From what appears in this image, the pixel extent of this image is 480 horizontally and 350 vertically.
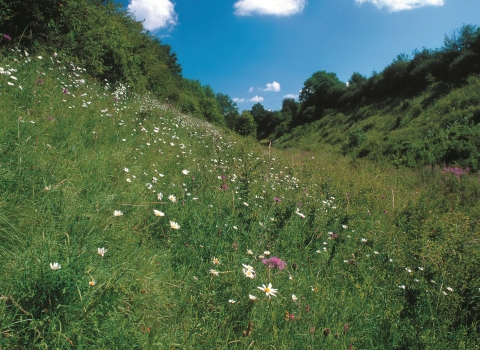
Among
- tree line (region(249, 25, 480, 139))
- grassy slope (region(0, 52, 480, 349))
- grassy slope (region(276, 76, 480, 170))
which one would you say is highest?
tree line (region(249, 25, 480, 139))

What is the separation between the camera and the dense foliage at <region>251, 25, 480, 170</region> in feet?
35.2

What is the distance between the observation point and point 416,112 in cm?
1606

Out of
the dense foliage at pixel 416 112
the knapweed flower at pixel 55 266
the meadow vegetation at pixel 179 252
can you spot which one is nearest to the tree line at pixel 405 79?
the dense foliage at pixel 416 112

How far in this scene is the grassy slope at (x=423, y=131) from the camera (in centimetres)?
1017

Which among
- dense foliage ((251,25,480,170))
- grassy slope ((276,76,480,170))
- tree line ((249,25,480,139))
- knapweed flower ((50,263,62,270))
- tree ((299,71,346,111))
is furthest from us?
tree ((299,71,346,111))

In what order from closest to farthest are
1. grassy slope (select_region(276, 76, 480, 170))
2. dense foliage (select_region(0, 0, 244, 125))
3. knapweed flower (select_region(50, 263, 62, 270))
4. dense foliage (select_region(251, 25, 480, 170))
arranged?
1. knapweed flower (select_region(50, 263, 62, 270))
2. dense foliage (select_region(0, 0, 244, 125))
3. grassy slope (select_region(276, 76, 480, 170))
4. dense foliage (select_region(251, 25, 480, 170))

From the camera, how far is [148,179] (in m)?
3.28

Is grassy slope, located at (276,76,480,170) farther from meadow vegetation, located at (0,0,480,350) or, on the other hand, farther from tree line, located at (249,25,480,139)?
meadow vegetation, located at (0,0,480,350)

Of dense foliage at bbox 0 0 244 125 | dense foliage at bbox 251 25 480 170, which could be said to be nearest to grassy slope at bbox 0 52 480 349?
dense foliage at bbox 0 0 244 125

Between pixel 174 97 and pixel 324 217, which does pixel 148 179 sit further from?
pixel 174 97

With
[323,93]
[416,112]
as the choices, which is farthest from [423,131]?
[323,93]

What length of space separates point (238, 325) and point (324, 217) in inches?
96.9

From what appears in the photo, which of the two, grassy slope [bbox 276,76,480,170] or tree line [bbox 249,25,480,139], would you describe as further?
tree line [bbox 249,25,480,139]

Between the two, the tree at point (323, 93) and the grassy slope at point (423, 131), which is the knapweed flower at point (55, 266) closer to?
the grassy slope at point (423, 131)
